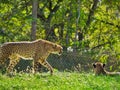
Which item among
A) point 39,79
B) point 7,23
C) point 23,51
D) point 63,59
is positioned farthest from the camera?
point 63,59

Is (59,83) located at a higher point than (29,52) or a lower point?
lower

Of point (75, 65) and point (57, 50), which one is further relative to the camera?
point (75, 65)

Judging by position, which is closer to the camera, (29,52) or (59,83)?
(59,83)

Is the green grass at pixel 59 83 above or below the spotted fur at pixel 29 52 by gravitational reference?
below

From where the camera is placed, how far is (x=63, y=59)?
18594 mm

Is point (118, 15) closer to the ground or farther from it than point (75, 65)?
farther from it

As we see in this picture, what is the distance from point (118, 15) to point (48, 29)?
417cm

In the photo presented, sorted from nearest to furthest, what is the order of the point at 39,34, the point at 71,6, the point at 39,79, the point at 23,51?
the point at 39,79, the point at 23,51, the point at 71,6, the point at 39,34

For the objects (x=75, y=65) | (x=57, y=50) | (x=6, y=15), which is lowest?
(x=75, y=65)

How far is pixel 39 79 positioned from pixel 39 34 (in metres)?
17.1

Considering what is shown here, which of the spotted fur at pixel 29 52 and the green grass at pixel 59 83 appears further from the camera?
the spotted fur at pixel 29 52

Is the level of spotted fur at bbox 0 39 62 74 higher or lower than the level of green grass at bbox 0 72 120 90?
higher

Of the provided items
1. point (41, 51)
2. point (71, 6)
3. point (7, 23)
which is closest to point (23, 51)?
point (41, 51)

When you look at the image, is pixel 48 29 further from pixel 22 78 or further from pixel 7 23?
pixel 22 78
